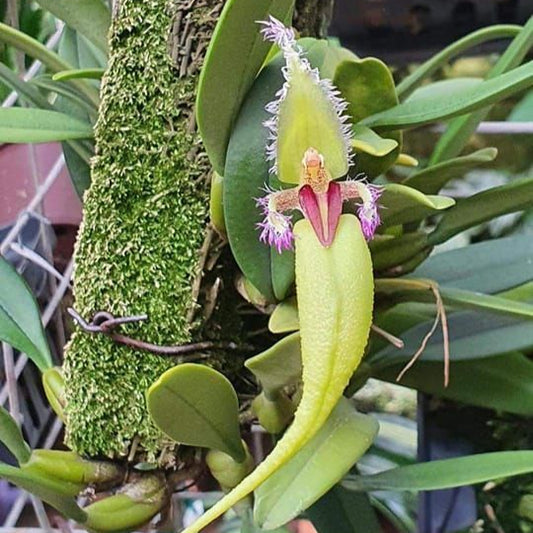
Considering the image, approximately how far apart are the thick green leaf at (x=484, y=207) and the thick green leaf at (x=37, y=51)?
361 millimetres

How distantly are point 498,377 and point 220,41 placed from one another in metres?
0.41

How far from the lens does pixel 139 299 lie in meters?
0.59

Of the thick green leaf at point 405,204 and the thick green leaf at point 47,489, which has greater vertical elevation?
the thick green leaf at point 405,204

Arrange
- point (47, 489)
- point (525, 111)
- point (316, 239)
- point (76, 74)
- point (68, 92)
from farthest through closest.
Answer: point (525, 111)
point (68, 92)
point (76, 74)
point (47, 489)
point (316, 239)

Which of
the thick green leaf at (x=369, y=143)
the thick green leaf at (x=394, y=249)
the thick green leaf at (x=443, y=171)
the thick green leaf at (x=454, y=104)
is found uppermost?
the thick green leaf at (x=454, y=104)

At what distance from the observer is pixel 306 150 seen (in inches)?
17.1

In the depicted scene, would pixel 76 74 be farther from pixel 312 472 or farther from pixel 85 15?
pixel 312 472

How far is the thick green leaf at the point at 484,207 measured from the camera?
0.56m

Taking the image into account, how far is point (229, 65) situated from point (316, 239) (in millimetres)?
127

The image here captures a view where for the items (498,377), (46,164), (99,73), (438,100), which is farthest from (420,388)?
(46,164)

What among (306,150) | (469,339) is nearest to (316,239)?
(306,150)

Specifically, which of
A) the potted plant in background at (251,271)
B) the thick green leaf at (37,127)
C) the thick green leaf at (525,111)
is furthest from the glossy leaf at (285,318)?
the thick green leaf at (525,111)

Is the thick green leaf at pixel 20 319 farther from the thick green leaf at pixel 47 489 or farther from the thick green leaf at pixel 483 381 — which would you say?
the thick green leaf at pixel 483 381

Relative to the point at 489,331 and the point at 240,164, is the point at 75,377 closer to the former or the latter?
the point at 240,164
